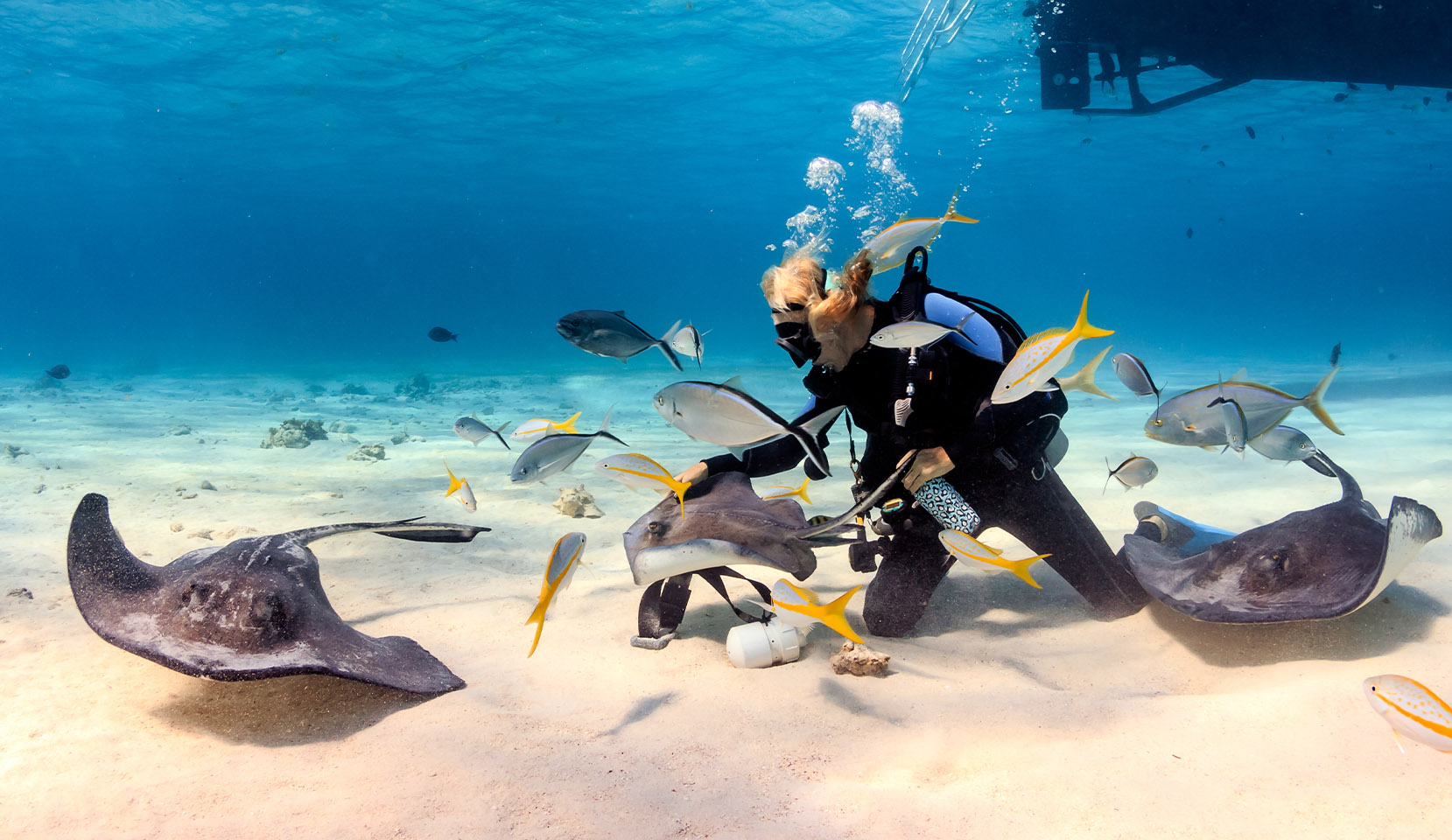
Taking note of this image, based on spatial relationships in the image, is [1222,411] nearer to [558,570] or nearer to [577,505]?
[558,570]

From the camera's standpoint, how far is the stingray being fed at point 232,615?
2.02 metres

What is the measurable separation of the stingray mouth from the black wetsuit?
988mm

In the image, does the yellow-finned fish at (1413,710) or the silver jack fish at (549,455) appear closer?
the yellow-finned fish at (1413,710)

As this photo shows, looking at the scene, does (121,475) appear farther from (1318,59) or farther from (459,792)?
(1318,59)

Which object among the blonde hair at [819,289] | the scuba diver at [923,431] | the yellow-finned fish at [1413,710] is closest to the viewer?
the yellow-finned fish at [1413,710]

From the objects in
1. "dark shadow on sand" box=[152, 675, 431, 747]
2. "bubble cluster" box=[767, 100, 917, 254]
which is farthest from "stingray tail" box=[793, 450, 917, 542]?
"bubble cluster" box=[767, 100, 917, 254]

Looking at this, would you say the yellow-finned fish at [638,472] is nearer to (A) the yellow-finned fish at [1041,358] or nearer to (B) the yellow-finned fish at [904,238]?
(A) the yellow-finned fish at [1041,358]

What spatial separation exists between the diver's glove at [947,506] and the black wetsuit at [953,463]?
0.13m

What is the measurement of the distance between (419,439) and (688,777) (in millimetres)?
10323

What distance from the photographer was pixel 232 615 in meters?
2.19

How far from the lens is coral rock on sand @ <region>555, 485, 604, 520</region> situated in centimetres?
618

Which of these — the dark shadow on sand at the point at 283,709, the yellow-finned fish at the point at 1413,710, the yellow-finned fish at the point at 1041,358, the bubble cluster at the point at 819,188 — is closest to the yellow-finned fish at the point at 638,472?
the dark shadow on sand at the point at 283,709

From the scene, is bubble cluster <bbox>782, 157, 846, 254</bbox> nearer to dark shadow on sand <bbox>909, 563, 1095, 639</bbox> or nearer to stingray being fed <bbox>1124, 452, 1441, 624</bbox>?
dark shadow on sand <bbox>909, 563, 1095, 639</bbox>

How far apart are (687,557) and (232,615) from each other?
1619mm
